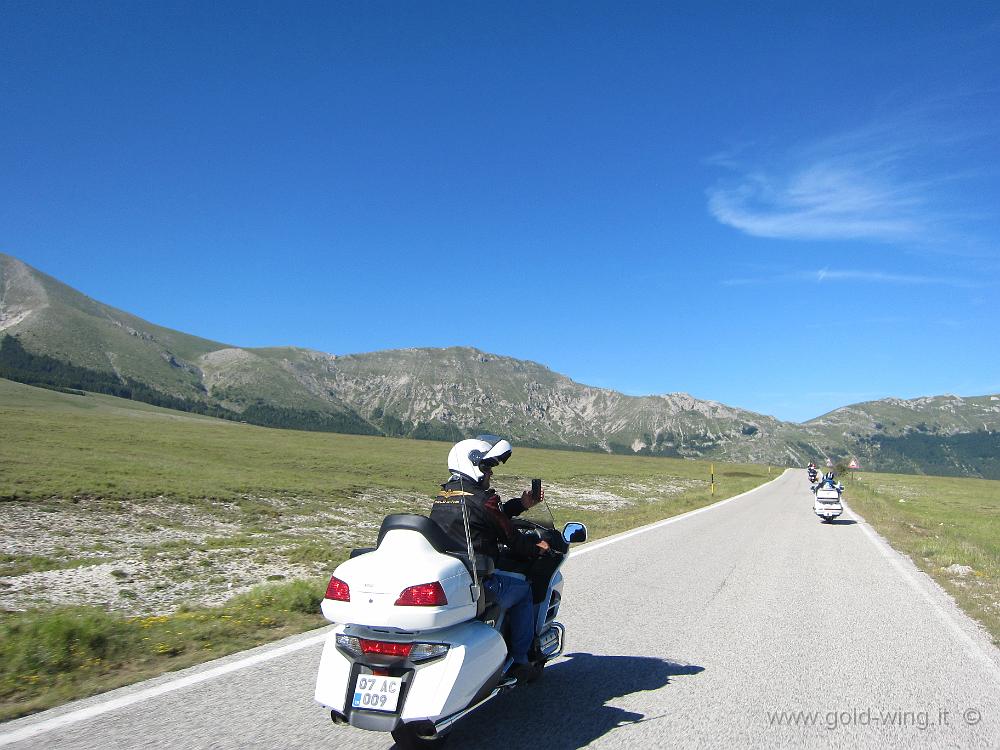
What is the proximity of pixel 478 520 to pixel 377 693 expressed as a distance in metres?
1.33

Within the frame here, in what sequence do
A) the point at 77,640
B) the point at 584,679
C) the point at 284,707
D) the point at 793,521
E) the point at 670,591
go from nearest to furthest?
the point at 284,707
the point at 584,679
the point at 77,640
the point at 670,591
the point at 793,521

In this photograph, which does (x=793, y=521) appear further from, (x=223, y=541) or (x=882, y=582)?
(x=223, y=541)

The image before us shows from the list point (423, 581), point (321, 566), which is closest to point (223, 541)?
point (321, 566)

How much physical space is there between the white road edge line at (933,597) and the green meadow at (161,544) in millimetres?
4907

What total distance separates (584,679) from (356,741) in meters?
2.26

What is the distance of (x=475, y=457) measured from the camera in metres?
5.21

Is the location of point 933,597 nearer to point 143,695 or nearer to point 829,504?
point 143,695

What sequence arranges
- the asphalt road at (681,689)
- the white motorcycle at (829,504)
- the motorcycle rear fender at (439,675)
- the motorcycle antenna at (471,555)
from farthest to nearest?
the white motorcycle at (829,504) < the asphalt road at (681,689) < the motorcycle antenna at (471,555) < the motorcycle rear fender at (439,675)

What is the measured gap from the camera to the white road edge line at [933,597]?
273 inches

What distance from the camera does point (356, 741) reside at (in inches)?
185

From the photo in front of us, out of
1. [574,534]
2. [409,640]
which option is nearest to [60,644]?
[409,640]

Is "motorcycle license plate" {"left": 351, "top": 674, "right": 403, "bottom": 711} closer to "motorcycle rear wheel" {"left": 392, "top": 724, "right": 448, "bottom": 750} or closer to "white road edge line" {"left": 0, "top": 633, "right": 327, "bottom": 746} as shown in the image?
"motorcycle rear wheel" {"left": 392, "top": 724, "right": 448, "bottom": 750}

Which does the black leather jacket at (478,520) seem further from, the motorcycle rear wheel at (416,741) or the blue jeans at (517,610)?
the motorcycle rear wheel at (416,741)

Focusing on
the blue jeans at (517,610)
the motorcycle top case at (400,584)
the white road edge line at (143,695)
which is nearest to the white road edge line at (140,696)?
the white road edge line at (143,695)
